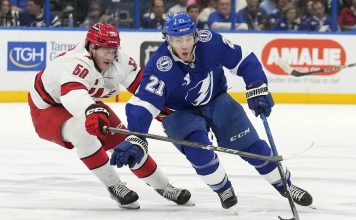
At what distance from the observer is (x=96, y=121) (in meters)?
4.01

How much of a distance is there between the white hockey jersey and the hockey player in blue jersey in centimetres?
24

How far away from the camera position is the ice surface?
4.32 m

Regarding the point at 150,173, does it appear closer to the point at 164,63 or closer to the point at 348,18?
the point at 164,63

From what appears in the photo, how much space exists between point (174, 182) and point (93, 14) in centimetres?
493

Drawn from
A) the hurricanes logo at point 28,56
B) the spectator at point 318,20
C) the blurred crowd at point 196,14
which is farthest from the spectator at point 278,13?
the hurricanes logo at point 28,56

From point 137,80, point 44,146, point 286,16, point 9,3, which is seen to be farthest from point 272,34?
point 137,80

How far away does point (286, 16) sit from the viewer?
10.1 m

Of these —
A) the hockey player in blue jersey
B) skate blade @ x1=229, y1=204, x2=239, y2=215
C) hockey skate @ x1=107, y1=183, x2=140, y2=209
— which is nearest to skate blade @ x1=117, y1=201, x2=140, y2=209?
hockey skate @ x1=107, y1=183, x2=140, y2=209

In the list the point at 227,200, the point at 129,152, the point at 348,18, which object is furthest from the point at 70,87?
the point at 348,18

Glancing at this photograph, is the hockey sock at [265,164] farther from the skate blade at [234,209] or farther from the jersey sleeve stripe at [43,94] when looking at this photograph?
the jersey sleeve stripe at [43,94]

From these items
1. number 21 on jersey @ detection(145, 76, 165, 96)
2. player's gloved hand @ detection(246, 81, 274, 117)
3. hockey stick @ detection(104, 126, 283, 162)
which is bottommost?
hockey stick @ detection(104, 126, 283, 162)

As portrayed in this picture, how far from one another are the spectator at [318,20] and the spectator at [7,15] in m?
2.98

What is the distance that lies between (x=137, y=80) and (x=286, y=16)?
5.67 metres

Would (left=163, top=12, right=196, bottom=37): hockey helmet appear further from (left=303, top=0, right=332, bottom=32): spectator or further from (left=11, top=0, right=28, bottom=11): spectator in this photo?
(left=303, top=0, right=332, bottom=32): spectator
